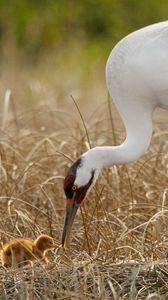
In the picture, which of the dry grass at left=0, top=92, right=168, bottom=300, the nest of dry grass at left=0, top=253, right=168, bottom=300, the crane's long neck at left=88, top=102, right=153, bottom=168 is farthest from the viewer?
the crane's long neck at left=88, top=102, right=153, bottom=168

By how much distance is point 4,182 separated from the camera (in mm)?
8445

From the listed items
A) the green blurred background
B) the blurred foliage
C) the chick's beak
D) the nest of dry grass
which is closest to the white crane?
the chick's beak

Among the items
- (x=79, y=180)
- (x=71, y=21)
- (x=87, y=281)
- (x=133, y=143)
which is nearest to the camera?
(x=87, y=281)

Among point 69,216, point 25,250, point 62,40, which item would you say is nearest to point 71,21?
point 62,40

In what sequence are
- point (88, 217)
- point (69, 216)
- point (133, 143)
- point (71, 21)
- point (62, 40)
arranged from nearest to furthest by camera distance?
point (69, 216), point (133, 143), point (88, 217), point (62, 40), point (71, 21)

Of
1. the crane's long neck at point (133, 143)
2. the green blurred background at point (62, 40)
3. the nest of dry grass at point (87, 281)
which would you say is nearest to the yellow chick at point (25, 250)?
the nest of dry grass at point (87, 281)

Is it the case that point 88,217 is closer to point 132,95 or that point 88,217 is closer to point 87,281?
point 132,95

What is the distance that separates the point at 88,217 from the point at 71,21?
11.1m

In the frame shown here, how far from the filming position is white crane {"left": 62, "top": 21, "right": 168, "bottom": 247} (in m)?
7.62

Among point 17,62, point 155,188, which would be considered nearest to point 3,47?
point 17,62

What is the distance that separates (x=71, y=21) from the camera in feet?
61.9

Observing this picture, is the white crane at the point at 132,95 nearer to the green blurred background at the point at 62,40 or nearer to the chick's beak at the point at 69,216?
the chick's beak at the point at 69,216

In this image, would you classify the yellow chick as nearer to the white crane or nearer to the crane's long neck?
the white crane

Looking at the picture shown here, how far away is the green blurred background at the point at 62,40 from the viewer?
44.8ft
